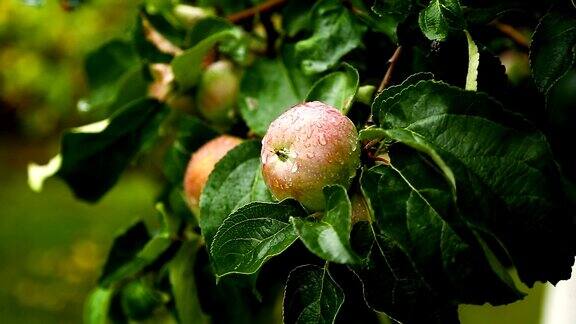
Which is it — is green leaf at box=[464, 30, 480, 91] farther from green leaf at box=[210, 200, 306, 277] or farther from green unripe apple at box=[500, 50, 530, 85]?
green unripe apple at box=[500, 50, 530, 85]

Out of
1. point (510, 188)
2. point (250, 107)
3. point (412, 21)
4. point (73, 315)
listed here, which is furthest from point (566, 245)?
point (73, 315)

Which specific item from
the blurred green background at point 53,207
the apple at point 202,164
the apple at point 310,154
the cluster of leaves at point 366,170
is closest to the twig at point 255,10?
the cluster of leaves at point 366,170

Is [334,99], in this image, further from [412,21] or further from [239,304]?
[239,304]

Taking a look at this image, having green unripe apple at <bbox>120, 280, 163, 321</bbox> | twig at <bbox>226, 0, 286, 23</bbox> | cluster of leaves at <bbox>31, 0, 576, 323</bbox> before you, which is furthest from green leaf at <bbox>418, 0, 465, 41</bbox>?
green unripe apple at <bbox>120, 280, 163, 321</bbox>

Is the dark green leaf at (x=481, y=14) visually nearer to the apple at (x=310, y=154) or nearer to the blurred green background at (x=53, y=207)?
the apple at (x=310, y=154)

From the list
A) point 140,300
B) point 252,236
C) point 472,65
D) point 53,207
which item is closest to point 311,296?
point 252,236
